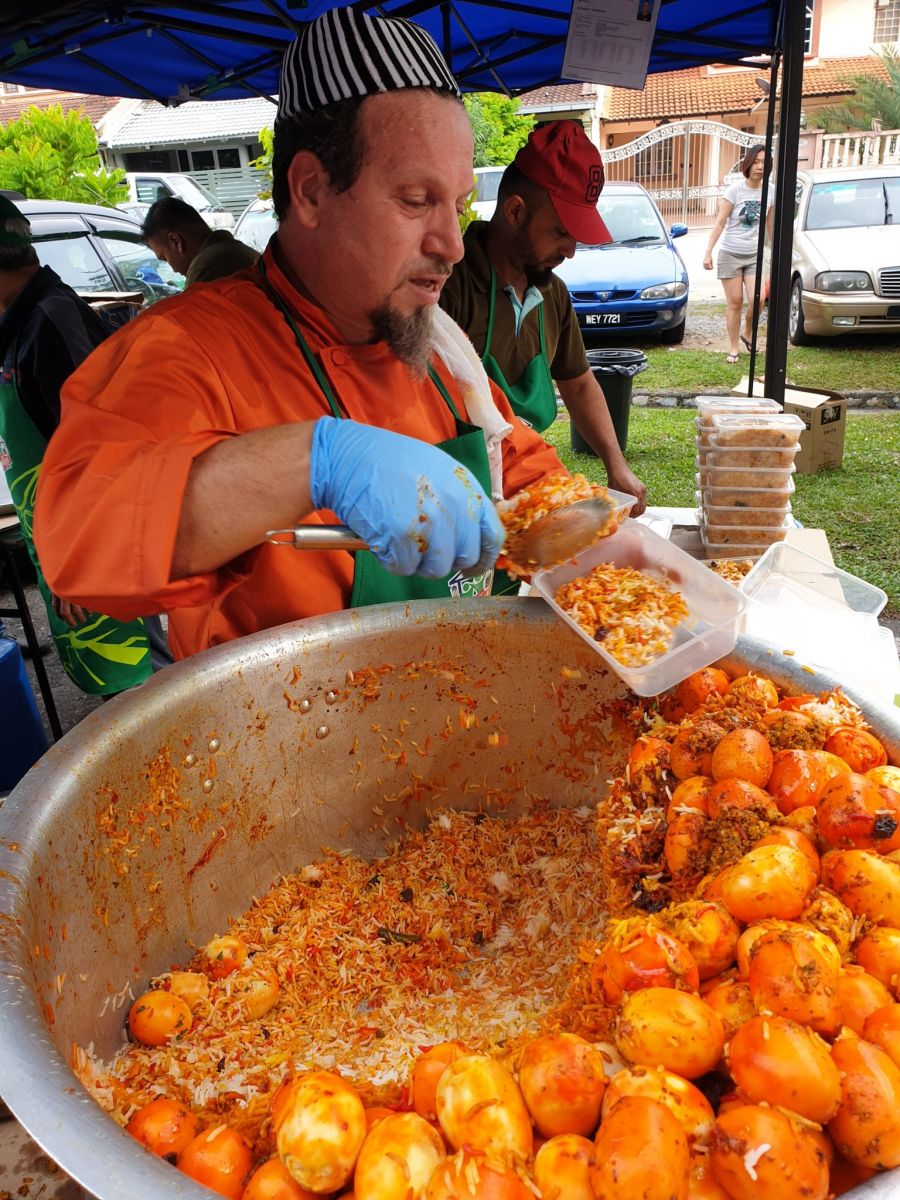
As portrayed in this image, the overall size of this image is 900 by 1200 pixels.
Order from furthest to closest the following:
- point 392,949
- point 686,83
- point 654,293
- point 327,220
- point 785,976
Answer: point 686,83, point 654,293, point 327,220, point 392,949, point 785,976

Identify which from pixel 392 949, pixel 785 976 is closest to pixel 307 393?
pixel 392 949

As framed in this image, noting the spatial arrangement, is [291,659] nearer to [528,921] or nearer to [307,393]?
[307,393]

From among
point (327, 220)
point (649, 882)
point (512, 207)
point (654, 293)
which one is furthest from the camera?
point (654, 293)

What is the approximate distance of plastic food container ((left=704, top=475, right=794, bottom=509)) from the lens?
3500 mm

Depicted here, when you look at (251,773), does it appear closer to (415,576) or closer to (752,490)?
(415,576)

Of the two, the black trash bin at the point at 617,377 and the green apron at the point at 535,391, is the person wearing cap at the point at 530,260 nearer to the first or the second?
the green apron at the point at 535,391

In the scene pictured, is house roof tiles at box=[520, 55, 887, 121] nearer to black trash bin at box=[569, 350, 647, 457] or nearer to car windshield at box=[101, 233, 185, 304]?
car windshield at box=[101, 233, 185, 304]

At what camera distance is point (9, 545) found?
420cm

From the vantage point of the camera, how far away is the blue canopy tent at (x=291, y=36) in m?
4.03

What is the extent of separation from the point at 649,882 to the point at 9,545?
382 cm

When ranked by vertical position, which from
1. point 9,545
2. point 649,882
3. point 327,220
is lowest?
point 9,545

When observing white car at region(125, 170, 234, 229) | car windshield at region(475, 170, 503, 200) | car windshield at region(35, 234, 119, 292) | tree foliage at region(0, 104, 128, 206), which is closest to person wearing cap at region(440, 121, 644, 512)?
car windshield at region(35, 234, 119, 292)

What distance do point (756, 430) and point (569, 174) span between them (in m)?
1.21

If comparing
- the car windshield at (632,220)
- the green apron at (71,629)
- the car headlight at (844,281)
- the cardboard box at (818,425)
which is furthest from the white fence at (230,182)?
the green apron at (71,629)
